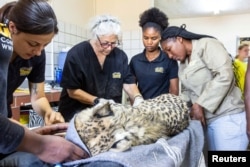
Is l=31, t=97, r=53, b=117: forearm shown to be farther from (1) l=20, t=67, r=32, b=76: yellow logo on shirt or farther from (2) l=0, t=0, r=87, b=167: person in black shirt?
(2) l=0, t=0, r=87, b=167: person in black shirt

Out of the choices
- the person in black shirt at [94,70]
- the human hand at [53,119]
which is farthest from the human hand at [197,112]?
the human hand at [53,119]

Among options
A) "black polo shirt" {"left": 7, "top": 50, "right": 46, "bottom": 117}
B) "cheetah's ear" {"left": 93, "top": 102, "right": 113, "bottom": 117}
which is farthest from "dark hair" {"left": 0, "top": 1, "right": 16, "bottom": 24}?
"cheetah's ear" {"left": 93, "top": 102, "right": 113, "bottom": 117}

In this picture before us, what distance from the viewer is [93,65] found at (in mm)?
1517

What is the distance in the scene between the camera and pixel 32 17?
0.86 m

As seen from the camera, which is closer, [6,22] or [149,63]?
[6,22]

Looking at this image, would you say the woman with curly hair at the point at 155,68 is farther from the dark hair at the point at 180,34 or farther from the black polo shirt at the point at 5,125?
the black polo shirt at the point at 5,125

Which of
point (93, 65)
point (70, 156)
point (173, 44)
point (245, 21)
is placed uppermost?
point (245, 21)

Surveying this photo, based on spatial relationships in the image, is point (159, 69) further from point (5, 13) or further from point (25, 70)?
point (5, 13)

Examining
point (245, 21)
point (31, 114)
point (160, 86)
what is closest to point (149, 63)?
point (160, 86)

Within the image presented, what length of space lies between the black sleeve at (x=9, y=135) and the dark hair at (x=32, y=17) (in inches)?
14.4

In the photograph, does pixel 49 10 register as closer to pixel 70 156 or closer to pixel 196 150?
pixel 70 156

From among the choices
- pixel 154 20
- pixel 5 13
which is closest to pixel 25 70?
pixel 5 13

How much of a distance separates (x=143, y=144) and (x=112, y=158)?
16cm

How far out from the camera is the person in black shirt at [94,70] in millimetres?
1467
